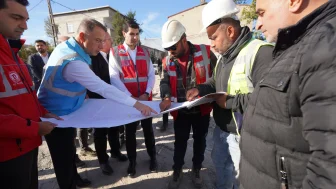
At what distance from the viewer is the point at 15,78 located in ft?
5.20

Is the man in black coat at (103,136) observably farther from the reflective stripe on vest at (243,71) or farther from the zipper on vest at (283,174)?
the zipper on vest at (283,174)

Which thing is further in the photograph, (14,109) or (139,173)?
(139,173)

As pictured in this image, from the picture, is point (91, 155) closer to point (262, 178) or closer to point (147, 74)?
point (147, 74)

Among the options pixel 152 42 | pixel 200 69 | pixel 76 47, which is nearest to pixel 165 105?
pixel 200 69

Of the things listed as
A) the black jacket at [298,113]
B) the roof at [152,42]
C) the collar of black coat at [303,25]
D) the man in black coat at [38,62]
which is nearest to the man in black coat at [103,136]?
the black jacket at [298,113]

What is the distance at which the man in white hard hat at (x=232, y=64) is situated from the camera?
150cm

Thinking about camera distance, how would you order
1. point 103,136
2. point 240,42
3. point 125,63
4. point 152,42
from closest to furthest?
point 240,42 < point 125,63 < point 103,136 < point 152,42

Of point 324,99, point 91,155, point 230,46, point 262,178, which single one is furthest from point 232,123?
point 91,155

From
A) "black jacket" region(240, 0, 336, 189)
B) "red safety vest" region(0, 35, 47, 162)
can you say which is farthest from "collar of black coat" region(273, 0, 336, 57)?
"red safety vest" region(0, 35, 47, 162)

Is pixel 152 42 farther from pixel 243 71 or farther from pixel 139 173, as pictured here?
pixel 243 71

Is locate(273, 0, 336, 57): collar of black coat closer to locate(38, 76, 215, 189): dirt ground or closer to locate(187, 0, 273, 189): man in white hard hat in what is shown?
locate(187, 0, 273, 189): man in white hard hat

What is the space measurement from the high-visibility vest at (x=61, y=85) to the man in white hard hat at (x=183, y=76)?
3.38 feet

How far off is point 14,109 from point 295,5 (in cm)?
200

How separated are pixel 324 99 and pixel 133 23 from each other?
2910 millimetres
